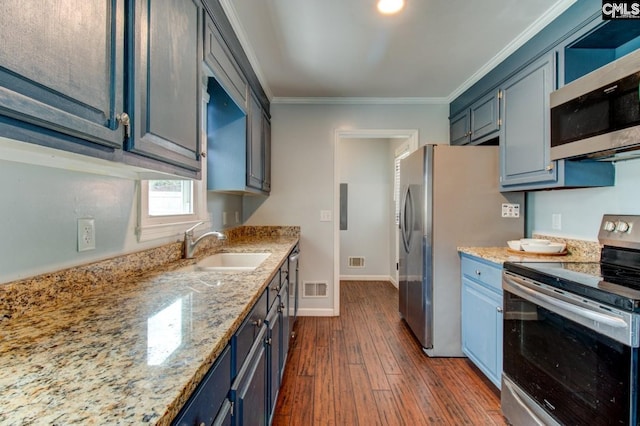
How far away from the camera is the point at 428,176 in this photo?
2.28m

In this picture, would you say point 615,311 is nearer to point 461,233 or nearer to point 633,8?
point 461,233

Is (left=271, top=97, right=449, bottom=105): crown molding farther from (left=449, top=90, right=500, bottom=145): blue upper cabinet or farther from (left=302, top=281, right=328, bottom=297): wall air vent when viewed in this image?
(left=302, top=281, right=328, bottom=297): wall air vent

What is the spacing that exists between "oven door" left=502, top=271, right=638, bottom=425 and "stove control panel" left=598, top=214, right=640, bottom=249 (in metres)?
0.59

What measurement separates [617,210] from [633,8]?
1049 mm

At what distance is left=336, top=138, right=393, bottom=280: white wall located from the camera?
15.6 ft

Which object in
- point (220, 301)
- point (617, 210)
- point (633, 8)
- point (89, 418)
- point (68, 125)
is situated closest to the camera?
point (89, 418)

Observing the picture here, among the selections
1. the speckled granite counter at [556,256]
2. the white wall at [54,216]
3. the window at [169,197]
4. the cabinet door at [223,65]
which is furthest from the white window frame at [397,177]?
the white wall at [54,216]

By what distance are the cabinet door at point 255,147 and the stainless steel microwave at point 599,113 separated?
202 cm

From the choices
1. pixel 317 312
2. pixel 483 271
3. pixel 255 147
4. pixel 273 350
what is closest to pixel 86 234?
pixel 273 350

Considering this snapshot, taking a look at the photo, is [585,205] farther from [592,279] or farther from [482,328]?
[482,328]

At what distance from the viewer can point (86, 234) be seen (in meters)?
1.05

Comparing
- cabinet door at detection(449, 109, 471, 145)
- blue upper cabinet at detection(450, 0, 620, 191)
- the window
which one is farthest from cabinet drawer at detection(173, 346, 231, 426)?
cabinet door at detection(449, 109, 471, 145)

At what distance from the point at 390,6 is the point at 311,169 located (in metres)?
1.74

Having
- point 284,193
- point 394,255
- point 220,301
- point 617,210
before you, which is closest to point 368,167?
point 394,255
